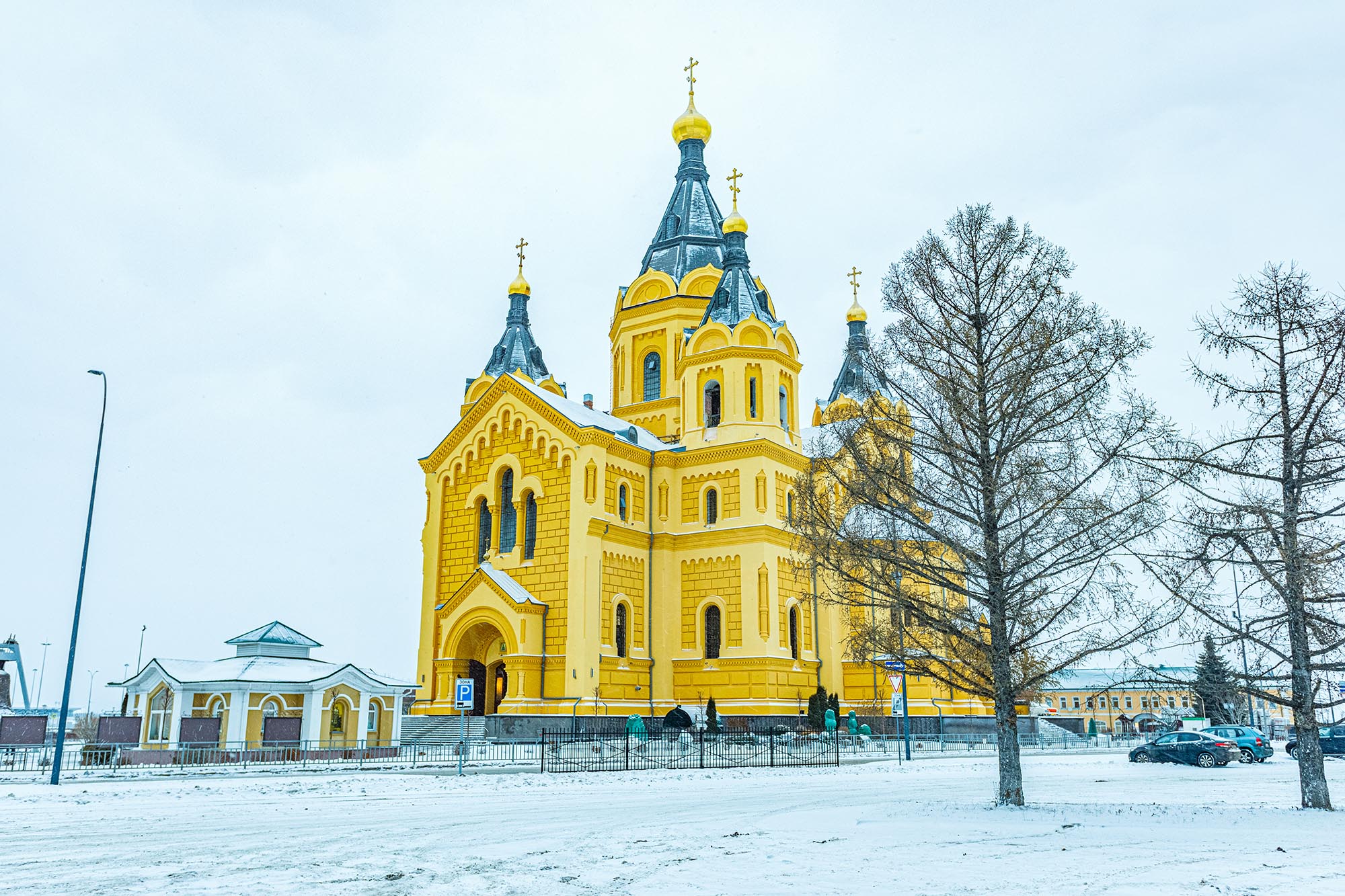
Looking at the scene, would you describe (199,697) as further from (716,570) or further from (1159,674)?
(1159,674)

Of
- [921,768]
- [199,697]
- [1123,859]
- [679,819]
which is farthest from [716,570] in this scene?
[1123,859]

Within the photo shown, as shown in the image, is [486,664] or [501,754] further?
[486,664]

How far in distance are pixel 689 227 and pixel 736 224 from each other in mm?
5452

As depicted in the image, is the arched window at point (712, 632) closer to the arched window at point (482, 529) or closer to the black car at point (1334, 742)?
the arched window at point (482, 529)

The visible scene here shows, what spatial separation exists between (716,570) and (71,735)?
36.2 meters

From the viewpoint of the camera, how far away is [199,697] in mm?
32469

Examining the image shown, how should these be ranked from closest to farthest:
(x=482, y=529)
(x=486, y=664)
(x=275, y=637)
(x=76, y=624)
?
(x=76, y=624), (x=275, y=637), (x=486, y=664), (x=482, y=529)

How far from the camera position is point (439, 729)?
119 ft

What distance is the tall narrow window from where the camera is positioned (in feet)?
132

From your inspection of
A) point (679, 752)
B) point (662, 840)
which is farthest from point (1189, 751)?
point (662, 840)

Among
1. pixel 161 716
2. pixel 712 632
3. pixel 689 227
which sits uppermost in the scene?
pixel 689 227

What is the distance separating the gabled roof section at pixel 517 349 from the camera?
163 feet

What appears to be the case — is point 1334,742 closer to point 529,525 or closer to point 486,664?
point 529,525

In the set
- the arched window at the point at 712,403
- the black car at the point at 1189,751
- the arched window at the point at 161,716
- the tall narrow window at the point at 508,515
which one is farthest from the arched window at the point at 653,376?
the black car at the point at 1189,751
